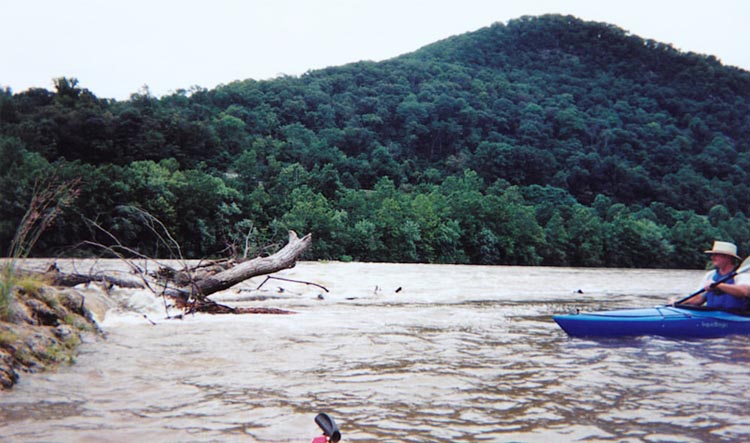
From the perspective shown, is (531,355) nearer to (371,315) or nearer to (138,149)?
(371,315)

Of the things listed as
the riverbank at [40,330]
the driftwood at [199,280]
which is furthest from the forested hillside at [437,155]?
the riverbank at [40,330]

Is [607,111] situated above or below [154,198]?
above

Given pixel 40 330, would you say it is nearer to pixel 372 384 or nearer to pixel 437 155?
pixel 372 384

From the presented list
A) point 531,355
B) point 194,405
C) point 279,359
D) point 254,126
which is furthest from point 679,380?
point 254,126

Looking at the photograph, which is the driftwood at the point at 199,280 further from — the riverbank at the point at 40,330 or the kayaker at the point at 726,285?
the kayaker at the point at 726,285

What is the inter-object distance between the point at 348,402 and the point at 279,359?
1.68 m

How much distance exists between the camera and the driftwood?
329 inches

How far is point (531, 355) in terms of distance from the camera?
619 centimetres

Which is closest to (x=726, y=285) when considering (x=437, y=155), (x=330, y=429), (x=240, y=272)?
(x=240, y=272)

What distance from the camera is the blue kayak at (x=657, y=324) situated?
7.32 m

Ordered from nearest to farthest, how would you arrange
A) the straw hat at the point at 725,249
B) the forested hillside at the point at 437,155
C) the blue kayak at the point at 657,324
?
the blue kayak at the point at 657,324, the straw hat at the point at 725,249, the forested hillside at the point at 437,155

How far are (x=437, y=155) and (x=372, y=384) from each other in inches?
2210

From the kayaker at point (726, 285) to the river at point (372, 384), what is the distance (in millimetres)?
537

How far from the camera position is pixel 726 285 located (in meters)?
7.48
